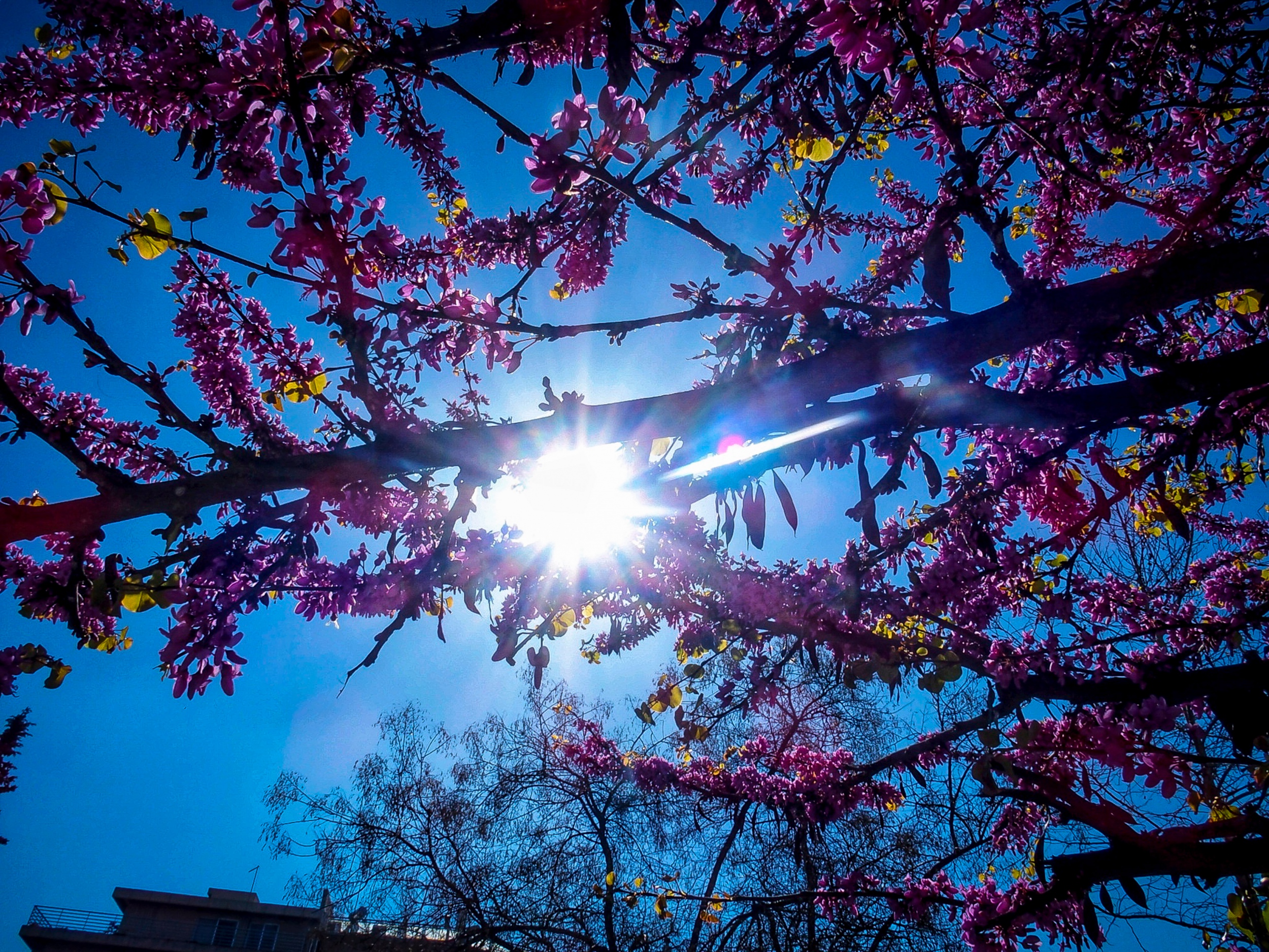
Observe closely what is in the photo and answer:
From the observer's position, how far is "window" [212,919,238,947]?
16609 mm

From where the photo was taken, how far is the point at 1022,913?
3629mm

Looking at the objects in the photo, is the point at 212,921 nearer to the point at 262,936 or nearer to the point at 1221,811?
the point at 262,936

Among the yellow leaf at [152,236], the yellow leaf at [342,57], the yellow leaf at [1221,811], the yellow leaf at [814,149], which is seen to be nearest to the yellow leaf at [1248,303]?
the yellow leaf at [814,149]

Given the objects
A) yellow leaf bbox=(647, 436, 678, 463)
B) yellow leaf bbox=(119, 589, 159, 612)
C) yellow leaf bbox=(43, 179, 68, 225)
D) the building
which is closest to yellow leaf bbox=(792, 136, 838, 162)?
yellow leaf bbox=(647, 436, 678, 463)

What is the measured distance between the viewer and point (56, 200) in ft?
6.32

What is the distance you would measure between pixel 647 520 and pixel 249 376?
2382mm

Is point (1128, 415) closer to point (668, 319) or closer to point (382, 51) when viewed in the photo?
point (668, 319)

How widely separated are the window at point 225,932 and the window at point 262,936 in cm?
36

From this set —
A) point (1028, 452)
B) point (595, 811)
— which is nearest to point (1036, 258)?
point (1028, 452)

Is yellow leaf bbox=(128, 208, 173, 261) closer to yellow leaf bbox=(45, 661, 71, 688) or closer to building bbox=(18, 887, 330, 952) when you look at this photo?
yellow leaf bbox=(45, 661, 71, 688)

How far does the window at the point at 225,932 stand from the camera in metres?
16.6

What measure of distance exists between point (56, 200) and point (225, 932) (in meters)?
22.0

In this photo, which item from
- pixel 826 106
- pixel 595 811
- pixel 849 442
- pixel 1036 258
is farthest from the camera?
pixel 595 811

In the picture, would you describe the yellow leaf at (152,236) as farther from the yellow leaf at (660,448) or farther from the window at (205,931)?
the window at (205,931)
